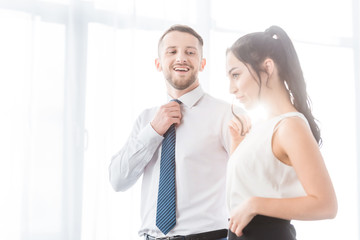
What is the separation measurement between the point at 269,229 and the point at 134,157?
25.6 inches

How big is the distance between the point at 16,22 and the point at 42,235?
1.18 m

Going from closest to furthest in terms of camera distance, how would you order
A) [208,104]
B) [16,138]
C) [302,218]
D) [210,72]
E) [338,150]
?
1. [302,218]
2. [208,104]
3. [16,138]
4. [210,72]
5. [338,150]

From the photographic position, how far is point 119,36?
92.4 inches

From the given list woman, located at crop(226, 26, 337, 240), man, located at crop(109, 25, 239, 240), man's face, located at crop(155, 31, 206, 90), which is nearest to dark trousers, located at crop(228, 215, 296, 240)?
woman, located at crop(226, 26, 337, 240)

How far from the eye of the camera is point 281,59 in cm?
107

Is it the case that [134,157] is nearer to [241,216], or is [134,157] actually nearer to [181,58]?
[181,58]

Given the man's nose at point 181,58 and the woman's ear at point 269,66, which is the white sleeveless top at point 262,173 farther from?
the man's nose at point 181,58

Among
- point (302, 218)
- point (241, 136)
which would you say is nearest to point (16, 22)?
point (241, 136)

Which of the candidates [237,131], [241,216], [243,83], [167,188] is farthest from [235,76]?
[167,188]

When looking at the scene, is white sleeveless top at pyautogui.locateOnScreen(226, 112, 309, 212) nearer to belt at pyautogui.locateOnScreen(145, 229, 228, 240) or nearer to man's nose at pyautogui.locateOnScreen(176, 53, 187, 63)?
belt at pyautogui.locateOnScreen(145, 229, 228, 240)

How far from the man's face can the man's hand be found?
9 centimetres

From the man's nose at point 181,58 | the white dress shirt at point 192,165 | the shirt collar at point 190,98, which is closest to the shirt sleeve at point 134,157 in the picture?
the white dress shirt at point 192,165

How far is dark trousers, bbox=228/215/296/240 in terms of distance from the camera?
1004mm

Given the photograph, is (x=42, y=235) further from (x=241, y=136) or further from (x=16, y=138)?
(x=241, y=136)
